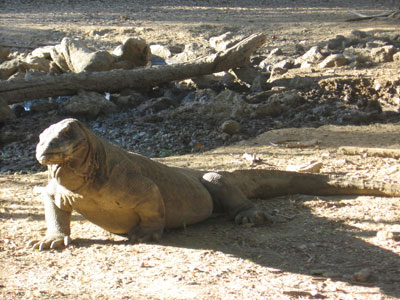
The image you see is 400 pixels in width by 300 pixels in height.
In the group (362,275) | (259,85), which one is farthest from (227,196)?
(259,85)

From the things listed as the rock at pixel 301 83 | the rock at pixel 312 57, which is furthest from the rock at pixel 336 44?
the rock at pixel 301 83

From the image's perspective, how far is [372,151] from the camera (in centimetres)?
690

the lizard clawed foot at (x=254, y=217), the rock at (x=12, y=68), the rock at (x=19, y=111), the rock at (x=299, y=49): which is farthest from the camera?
the rock at (x=299, y=49)

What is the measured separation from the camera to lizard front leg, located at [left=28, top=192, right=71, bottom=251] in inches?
171

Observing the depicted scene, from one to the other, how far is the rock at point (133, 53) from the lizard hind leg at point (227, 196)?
24.5 ft

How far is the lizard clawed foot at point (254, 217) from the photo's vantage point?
4891mm

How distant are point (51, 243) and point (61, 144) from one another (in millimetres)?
987

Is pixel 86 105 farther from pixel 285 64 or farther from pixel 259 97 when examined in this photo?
pixel 285 64

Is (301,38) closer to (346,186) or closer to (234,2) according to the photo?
(234,2)

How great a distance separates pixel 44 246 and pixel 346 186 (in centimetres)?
294

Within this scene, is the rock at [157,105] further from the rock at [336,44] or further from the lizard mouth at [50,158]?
the lizard mouth at [50,158]

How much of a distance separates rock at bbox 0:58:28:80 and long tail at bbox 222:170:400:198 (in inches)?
337

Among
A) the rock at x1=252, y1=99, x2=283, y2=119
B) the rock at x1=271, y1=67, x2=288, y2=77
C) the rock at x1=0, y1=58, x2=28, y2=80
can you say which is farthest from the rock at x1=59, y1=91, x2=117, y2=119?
the rock at x1=271, y1=67, x2=288, y2=77

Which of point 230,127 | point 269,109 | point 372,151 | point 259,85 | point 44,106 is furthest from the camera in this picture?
point 44,106
